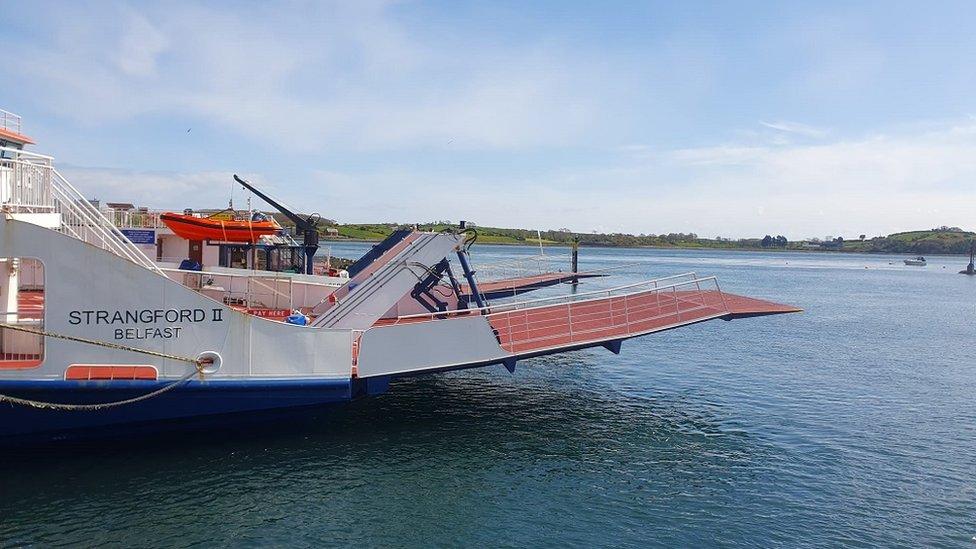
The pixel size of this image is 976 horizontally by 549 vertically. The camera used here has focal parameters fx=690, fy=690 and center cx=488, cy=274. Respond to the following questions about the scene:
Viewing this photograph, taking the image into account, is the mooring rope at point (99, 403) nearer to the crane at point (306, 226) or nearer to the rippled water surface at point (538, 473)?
the rippled water surface at point (538, 473)

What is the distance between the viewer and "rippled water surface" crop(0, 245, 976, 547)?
11.7 metres

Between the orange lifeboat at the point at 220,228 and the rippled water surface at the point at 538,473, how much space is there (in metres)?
6.31

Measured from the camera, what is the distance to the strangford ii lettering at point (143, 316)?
42.0 ft

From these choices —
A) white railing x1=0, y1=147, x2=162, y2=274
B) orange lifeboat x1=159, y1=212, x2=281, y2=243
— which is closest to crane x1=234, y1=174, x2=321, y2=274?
orange lifeboat x1=159, y1=212, x2=281, y2=243

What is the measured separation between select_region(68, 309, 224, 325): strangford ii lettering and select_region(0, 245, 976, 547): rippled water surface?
2.87 m

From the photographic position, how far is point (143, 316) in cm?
1317

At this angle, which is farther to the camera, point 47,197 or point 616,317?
point 616,317

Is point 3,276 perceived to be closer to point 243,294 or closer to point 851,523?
point 243,294

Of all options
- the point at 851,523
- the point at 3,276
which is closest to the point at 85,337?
the point at 3,276

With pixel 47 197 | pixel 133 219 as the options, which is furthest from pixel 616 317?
pixel 133 219

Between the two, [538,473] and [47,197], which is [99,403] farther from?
[538,473]

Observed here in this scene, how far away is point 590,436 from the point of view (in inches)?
663

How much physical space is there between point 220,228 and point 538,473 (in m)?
12.7

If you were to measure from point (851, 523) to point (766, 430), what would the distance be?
565 centimetres
